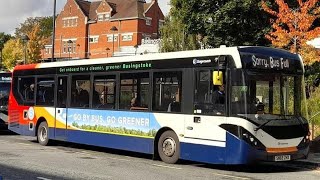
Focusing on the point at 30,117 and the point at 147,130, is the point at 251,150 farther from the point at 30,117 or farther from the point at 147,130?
the point at 30,117

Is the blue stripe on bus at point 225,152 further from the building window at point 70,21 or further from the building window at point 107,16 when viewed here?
the building window at point 70,21

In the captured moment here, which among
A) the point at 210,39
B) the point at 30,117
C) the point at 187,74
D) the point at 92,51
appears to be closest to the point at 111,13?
the point at 92,51

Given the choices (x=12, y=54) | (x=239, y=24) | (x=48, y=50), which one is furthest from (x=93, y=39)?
(x=239, y=24)

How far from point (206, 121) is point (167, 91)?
5.35 ft

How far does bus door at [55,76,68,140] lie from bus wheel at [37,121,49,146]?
26.2 inches

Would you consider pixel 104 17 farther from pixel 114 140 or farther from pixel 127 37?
pixel 114 140

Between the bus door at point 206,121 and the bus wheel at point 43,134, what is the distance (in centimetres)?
690

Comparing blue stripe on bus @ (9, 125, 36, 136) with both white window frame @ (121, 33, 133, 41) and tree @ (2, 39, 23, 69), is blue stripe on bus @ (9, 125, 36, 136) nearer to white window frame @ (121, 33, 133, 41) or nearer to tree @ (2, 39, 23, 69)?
white window frame @ (121, 33, 133, 41)

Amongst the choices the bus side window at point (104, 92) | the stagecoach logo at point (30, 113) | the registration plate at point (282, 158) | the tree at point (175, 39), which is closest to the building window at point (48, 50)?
the tree at point (175, 39)

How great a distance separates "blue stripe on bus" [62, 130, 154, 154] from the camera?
13.6m

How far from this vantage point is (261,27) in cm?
2953

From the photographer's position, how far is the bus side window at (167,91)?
12703 millimetres

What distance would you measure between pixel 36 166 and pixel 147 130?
327 centimetres

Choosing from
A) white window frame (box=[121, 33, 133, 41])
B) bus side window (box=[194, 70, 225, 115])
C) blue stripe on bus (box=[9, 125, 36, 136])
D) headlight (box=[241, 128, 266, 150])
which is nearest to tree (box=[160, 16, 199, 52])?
blue stripe on bus (box=[9, 125, 36, 136])
